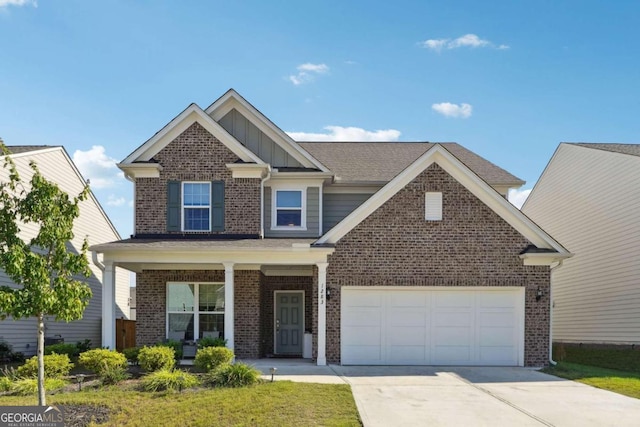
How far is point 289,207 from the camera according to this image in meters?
18.7

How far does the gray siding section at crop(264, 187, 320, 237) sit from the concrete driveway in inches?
189

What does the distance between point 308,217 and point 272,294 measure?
114 inches

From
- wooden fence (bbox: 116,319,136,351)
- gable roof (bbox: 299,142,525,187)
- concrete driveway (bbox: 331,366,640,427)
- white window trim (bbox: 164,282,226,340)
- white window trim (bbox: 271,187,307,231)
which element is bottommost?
wooden fence (bbox: 116,319,136,351)

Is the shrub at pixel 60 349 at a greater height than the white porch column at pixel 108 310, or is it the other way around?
the white porch column at pixel 108 310

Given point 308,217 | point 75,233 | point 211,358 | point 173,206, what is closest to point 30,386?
point 211,358

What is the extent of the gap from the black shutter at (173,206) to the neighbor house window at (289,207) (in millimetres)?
2982

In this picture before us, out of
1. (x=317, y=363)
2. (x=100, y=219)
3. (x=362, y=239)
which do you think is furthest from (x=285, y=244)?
(x=100, y=219)

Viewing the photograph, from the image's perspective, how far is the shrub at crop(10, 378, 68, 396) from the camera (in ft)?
38.6

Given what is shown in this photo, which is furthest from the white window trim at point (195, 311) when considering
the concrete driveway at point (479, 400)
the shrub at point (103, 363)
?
the concrete driveway at point (479, 400)

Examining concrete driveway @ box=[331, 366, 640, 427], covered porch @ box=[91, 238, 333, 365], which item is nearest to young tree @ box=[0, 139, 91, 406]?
concrete driveway @ box=[331, 366, 640, 427]

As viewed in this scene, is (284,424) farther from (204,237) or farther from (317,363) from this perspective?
(204,237)

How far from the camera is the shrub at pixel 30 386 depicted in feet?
38.6

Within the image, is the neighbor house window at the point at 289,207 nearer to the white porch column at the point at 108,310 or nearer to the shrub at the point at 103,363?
the white porch column at the point at 108,310

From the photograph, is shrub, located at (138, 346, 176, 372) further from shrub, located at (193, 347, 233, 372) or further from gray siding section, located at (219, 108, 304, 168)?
gray siding section, located at (219, 108, 304, 168)
